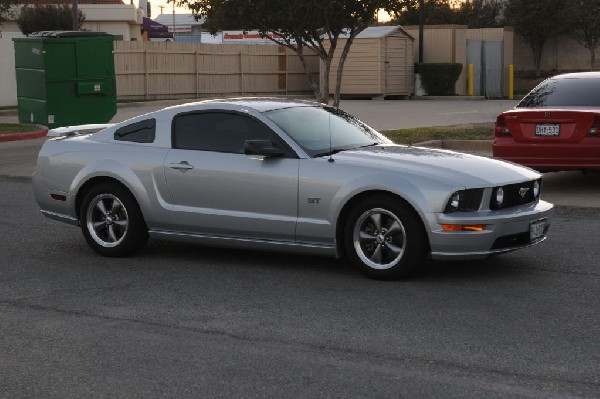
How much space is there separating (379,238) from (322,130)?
1.36 metres

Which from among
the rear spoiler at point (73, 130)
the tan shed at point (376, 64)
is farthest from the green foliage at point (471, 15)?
the rear spoiler at point (73, 130)

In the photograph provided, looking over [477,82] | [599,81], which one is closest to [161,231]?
[599,81]

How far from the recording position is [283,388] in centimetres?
555

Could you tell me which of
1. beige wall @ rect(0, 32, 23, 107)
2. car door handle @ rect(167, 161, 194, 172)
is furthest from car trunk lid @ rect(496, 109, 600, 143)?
beige wall @ rect(0, 32, 23, 107)

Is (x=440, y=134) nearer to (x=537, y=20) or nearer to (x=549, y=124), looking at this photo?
(x=549, y=124)

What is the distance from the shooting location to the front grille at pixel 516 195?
8.20 meters

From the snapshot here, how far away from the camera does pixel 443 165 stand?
330 inches

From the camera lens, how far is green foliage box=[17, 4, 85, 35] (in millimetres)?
50281

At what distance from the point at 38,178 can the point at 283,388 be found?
5.13 meters

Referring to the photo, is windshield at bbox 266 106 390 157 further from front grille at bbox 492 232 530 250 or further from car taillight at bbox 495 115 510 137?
car taillight at bbox 495 115 510 137

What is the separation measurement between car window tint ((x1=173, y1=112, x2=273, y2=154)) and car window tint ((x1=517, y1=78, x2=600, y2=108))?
566cm

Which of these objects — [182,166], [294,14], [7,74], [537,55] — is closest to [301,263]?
[182,166]

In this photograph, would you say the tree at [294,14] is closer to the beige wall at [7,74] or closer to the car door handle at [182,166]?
the car door handle at [182,166]

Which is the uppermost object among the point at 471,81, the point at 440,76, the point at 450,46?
the point at 450,46
